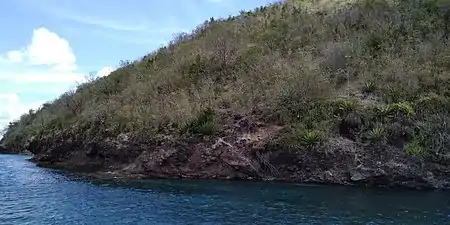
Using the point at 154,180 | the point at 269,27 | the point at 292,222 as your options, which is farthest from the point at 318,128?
the point at 269,27

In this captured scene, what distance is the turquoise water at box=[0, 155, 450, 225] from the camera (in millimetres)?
18656

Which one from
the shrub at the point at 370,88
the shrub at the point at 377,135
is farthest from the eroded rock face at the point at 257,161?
the shrub at the point at 370,88

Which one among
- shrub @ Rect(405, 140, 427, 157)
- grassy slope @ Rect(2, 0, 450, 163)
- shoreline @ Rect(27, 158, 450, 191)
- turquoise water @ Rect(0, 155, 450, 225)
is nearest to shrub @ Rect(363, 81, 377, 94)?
grassy slope @ Rect(2, 0, 450, 163)

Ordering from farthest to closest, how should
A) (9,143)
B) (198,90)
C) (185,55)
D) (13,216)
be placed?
(9,143) < (185,55) < (198,90) < (13,216)

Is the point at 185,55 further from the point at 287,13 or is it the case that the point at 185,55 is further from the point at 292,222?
the point at 292,222

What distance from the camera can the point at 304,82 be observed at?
112 ft

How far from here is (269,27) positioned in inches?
2028

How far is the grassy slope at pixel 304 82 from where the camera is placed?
3050 cm

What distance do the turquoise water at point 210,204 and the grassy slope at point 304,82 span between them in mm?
5488

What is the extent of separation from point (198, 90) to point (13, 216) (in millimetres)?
24114

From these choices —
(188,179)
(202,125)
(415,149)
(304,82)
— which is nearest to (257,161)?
(188,179)

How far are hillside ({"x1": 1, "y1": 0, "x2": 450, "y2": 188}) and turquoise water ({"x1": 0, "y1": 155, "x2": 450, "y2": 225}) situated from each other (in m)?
2.68

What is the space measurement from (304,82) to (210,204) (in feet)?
50.8

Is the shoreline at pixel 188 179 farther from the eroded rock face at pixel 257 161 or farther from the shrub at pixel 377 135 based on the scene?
the shrub at pixel 377 135
